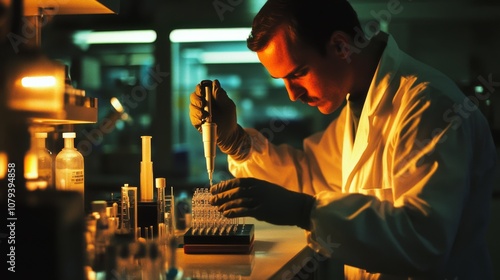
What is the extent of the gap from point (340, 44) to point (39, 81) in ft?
3.99

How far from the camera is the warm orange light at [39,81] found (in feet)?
2.21

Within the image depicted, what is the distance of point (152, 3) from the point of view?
4.07 metres

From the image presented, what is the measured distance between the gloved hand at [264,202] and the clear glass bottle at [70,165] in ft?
1.91

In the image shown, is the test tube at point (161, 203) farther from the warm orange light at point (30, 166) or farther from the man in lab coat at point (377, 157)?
the warm orange light at point (30, 166)

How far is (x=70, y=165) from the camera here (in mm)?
1789

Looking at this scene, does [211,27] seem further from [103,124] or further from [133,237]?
[133,237]

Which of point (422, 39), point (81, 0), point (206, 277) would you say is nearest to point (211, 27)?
point (422, 39)

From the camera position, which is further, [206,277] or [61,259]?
[206,277]

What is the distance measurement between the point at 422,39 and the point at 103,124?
2.51 metres

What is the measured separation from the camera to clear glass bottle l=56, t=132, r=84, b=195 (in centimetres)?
174

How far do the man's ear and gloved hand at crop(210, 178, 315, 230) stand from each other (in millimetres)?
563

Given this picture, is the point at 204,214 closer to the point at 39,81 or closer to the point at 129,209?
the point at 129,209

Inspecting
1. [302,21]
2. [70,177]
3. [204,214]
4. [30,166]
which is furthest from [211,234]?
[30,166]

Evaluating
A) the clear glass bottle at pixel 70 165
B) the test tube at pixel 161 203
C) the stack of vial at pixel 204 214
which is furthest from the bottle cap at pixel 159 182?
the clear glass bottle at pixel 70 165
